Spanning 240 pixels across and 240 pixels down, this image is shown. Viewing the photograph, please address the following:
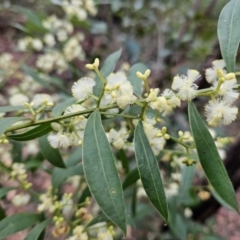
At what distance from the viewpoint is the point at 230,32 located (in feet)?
2.18

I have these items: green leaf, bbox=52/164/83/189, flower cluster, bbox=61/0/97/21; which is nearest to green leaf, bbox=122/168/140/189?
green leaf, bbox=52/164/83/189

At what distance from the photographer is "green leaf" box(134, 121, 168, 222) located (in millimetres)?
600

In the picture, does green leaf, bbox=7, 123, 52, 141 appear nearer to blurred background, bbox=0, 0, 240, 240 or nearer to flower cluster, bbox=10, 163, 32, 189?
flower cluster, bbox=10, 163, 32, 189

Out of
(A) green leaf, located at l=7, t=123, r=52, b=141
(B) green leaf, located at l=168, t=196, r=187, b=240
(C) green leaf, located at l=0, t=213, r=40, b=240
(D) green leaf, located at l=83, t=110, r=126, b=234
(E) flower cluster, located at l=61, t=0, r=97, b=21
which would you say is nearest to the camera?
(D) green leaf, located at l=83, t=110, r=126, b=234

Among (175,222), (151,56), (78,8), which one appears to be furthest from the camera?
(151,56)

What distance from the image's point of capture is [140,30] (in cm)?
208

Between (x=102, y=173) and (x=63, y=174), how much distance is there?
1.30ft

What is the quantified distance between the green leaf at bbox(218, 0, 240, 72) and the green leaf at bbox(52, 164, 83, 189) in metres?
0.50

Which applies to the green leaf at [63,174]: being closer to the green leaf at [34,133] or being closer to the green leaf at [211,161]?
the green leaf at [34,133]

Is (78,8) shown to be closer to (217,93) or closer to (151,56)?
(151,56)

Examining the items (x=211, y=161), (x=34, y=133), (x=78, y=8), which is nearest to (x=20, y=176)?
(x=34, y=133)

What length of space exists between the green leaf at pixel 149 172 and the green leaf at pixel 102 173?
0.06 meters

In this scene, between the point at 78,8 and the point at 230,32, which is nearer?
the point at 230,32

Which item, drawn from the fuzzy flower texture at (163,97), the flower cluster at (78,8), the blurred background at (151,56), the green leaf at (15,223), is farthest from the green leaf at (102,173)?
the flower cluster at (78,8)
